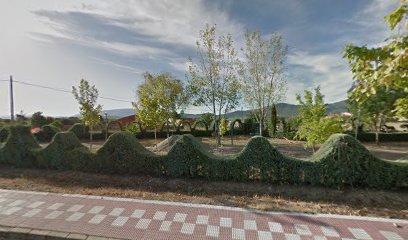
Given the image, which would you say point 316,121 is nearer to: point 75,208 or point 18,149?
point 75,208

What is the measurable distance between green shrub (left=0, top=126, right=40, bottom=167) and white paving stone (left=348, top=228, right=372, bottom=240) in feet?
33.1

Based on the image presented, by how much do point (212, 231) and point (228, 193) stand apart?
208 centimetres

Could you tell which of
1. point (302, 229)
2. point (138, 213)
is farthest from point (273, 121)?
point (138, 213)

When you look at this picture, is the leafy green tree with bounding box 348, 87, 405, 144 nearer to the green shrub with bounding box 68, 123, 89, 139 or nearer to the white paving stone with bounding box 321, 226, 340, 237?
the white paving stone with bounding box 321, 226, 340, 237

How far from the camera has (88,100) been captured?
45.1ft

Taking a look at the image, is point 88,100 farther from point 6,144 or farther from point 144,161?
point 144,161

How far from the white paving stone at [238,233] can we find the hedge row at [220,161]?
2582 mm

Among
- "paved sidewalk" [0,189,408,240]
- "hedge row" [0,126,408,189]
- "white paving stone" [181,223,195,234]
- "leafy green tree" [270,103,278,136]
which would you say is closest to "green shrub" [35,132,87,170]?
"hedge row" [0,126,408,189]

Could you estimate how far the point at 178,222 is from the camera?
3.93 metres

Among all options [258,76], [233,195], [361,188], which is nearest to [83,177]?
[233,195]

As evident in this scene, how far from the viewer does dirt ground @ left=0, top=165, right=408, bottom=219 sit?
15.7 feet

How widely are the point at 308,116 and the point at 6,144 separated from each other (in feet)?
42.3

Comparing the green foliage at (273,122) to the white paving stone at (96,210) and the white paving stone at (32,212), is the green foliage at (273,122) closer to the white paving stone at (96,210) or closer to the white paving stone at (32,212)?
the white paving stone at (96,210)

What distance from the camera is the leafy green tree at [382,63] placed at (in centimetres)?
193
